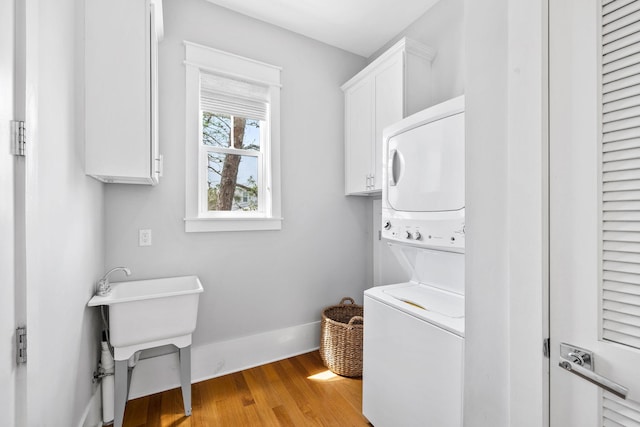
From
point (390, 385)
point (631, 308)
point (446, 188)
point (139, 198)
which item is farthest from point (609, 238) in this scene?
point (139, 198)

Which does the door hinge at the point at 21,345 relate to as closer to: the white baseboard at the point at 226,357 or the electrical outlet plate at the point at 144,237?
the electrical outlet plate at the point at 144,237

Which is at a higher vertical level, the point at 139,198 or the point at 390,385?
the point at 139,198

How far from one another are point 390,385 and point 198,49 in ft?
8.46

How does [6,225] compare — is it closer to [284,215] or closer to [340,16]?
[284,215]

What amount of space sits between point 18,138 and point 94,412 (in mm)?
1610

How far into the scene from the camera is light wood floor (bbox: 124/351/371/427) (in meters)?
1.67

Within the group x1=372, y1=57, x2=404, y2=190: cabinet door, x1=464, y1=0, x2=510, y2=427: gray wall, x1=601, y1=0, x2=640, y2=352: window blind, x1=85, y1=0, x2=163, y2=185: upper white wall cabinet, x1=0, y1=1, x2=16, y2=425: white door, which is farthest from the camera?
x1=372, y1=57, x2=404, y2=190: cabinet door

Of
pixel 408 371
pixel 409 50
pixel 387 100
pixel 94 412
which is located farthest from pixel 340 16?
pixel 94 412

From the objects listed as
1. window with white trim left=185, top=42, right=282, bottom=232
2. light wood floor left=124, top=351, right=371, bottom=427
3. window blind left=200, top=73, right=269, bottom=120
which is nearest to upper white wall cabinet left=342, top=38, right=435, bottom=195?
window with white trim left=185, top=42, right=282, bottom=232

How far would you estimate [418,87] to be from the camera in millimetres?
2088

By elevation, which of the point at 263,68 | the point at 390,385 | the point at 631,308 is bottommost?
the point at 390,385

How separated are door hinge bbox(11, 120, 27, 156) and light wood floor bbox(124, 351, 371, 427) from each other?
5.43 feet

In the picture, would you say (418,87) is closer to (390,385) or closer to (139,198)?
(390,385)

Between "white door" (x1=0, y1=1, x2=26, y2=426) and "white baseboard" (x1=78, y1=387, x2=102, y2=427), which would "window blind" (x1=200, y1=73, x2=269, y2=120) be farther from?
"white baseboard" (x1=78, y1=387, x2=102, y2=427)
